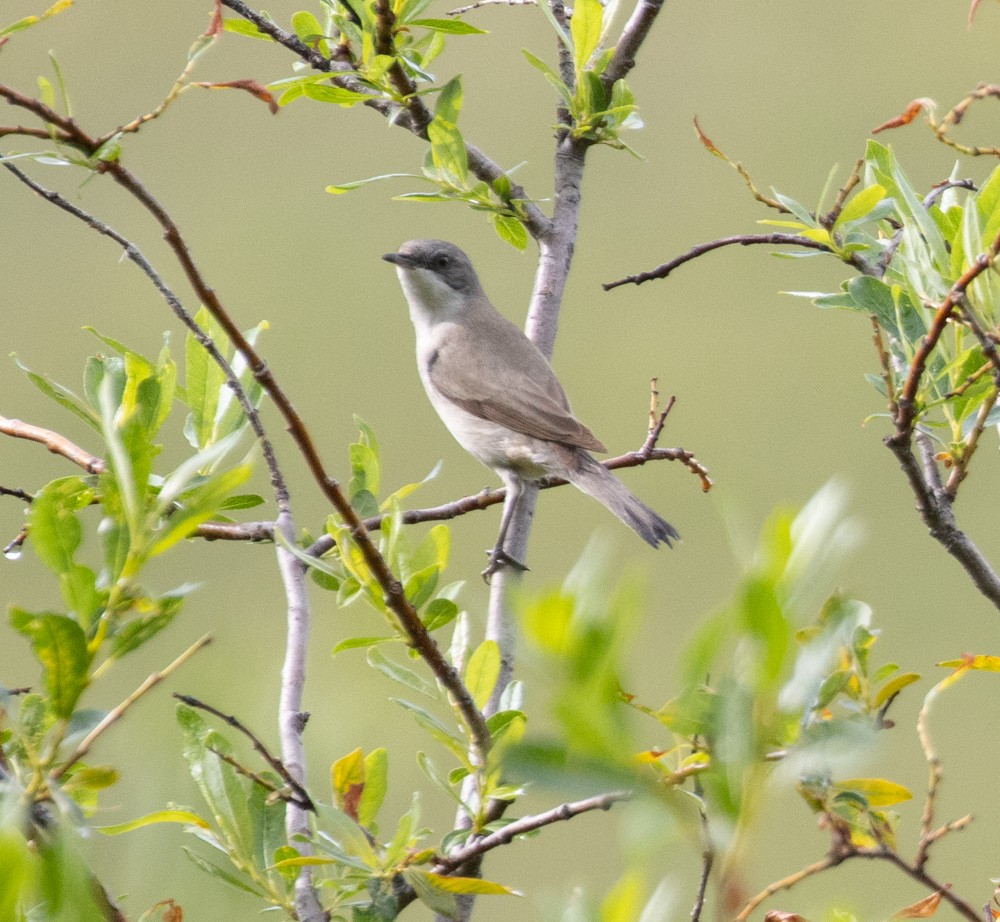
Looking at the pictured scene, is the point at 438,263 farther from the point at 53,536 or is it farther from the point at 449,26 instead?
the point at 53,536

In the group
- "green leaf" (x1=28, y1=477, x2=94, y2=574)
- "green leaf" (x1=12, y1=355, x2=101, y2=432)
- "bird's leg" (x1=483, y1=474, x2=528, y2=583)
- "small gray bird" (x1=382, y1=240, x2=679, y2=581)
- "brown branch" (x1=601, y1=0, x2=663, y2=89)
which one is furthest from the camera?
"small gray bird" (x1=382, y1=240, x2=679, y2=581)

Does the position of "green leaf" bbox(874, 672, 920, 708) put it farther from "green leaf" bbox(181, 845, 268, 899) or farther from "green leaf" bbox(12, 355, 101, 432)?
"green leaf" bbox(12, 355, 101, 432)

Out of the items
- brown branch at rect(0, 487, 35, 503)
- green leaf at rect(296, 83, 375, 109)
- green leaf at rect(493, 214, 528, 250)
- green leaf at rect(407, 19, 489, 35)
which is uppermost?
green leaf at rect(407, 19, 489, 35)

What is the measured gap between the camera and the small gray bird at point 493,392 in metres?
3.60

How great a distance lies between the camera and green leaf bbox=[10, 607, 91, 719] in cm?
65

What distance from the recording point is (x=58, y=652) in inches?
25.9

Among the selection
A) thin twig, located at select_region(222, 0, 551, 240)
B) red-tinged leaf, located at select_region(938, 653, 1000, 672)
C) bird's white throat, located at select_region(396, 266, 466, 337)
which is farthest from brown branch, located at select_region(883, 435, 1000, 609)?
bird's white throat, located at select_region(396, 266, 466, 337)

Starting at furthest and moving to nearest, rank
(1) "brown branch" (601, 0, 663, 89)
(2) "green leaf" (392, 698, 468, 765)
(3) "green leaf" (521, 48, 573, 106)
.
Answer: (1) "brown branch" (601, 0, 663, 89) → (3) "green leaf" (521, 48, 573, 106) → (2) "green leaf" (392, 698, 468, 765)

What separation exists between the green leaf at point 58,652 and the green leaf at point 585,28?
1.44 m

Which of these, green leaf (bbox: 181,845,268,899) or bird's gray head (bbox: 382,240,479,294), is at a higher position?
bird's gray head (bbox: 382,240,479,294)

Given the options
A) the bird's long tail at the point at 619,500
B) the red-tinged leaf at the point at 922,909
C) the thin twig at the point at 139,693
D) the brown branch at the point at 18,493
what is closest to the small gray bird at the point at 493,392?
the bird's long tail at the point at 619,500

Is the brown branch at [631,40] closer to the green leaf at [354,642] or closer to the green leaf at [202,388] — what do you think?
the green leaf at [202,388]

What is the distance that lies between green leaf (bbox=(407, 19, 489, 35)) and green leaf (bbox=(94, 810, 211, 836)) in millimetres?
1107

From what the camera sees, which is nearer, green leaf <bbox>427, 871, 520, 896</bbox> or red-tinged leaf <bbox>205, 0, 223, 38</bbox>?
green leaf <bbox>427, 871, 520, 896</bbox>
